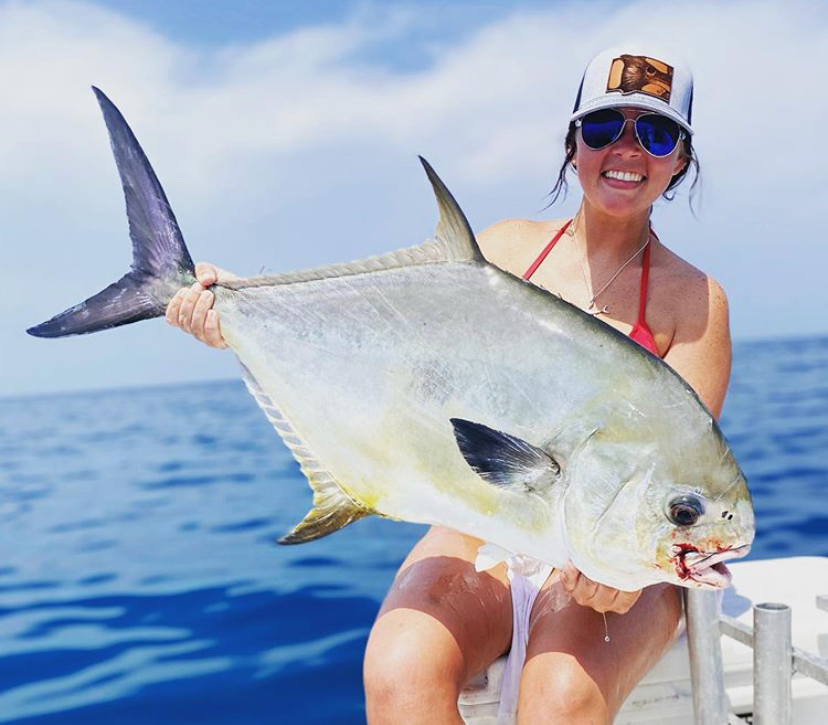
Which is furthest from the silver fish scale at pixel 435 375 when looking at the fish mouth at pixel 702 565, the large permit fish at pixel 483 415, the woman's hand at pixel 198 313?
the fish mouth at pixel 702 565

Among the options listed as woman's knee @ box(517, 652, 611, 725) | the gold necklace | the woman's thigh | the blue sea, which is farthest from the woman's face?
the blue sea

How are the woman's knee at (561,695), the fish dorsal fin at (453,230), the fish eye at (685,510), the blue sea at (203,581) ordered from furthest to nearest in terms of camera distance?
the blue sea at (203,581) → the woman's knee at (561,695) → the fish dorsal fin at (453,230) → the fish eye at (685,510)

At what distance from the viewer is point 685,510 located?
1.77 metres

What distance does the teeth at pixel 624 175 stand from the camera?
2.62 metres

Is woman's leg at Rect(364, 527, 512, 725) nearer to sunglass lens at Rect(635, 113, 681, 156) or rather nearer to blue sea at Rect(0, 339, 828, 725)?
sunglass lens at Rect(635, 113, 681, 156)

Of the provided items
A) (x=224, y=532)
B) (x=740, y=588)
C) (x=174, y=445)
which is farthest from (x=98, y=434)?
(x=740, y=588)

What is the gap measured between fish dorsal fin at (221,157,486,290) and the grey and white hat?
0.79m

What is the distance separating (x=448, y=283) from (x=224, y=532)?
24.8ft

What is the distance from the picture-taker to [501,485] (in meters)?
1.83

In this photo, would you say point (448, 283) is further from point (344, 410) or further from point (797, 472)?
point (797, 472)

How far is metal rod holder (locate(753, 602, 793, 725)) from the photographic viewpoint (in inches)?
93.7

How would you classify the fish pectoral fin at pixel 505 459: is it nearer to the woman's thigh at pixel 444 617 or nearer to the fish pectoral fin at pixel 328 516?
the fish pectoral fin at pixel 328 516

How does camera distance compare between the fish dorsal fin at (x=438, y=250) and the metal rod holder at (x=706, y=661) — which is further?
the metal rod holder at (x=706, y=661)

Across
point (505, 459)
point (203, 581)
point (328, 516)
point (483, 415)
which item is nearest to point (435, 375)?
point (483, 415)
